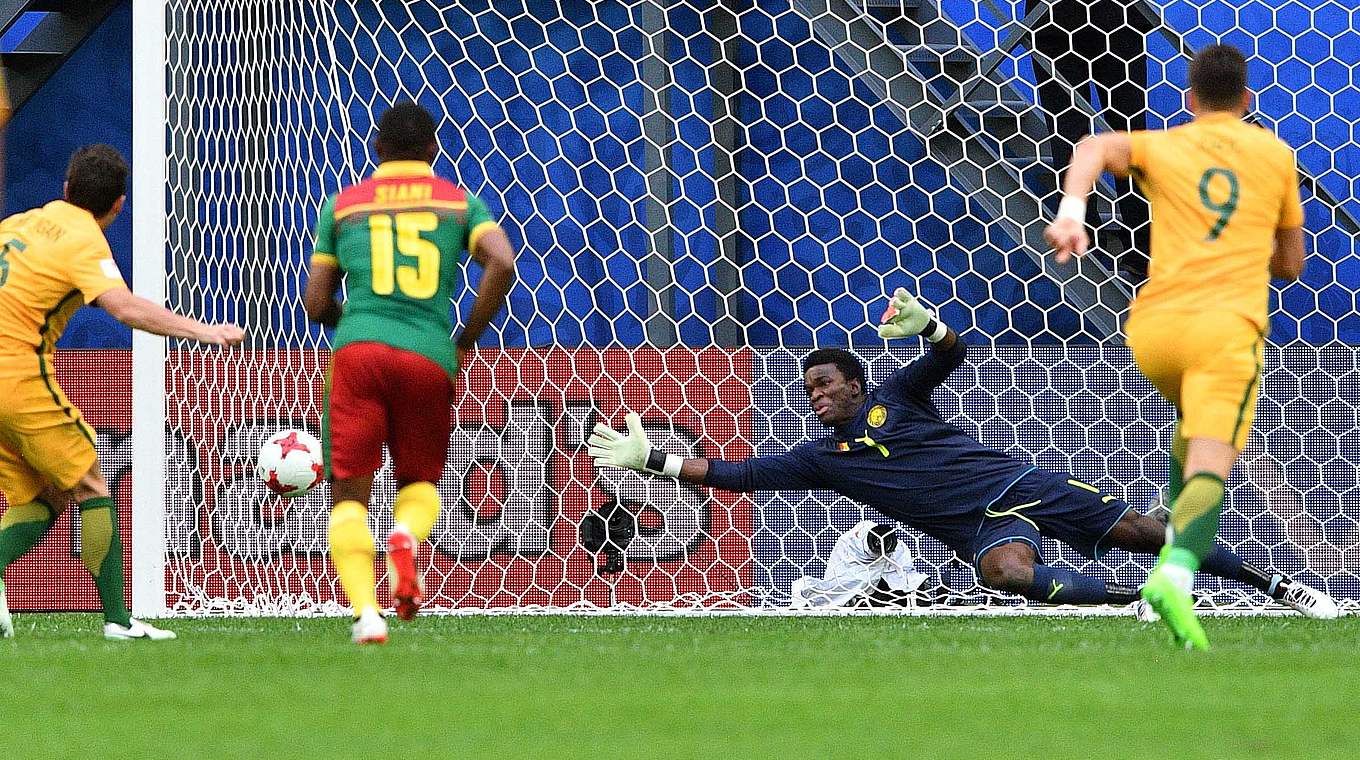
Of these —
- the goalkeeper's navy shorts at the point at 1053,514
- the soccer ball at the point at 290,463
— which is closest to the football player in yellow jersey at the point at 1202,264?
the goalkeeper's navy shorts at the point at 1053,514

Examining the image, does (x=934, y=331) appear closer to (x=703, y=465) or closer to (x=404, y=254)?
(x=703, y=465)

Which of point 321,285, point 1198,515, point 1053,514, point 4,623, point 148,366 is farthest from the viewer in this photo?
point 148,366

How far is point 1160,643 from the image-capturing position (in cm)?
486

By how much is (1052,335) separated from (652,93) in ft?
7.75

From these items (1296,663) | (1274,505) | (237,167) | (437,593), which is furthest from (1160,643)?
(237,167)

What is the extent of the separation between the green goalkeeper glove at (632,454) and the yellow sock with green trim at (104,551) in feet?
6.37

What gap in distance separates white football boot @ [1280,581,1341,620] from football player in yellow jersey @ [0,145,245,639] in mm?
3717

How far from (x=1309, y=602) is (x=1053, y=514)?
92cm

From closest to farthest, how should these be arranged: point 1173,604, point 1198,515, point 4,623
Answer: point 1173,604, point 1198,515, point 4,623

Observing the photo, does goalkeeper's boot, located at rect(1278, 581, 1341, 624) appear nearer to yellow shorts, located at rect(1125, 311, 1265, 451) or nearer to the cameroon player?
yellow shorts, located at rect(1125, 311, 1265, 451)

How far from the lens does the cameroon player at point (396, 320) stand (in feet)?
15.5

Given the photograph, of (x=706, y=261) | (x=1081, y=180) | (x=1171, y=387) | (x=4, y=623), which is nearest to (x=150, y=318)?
(x=4, y=623)

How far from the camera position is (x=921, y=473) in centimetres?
684

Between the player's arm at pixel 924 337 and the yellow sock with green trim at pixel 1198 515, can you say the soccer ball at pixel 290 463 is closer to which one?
the player's arm at pixel 924 337
